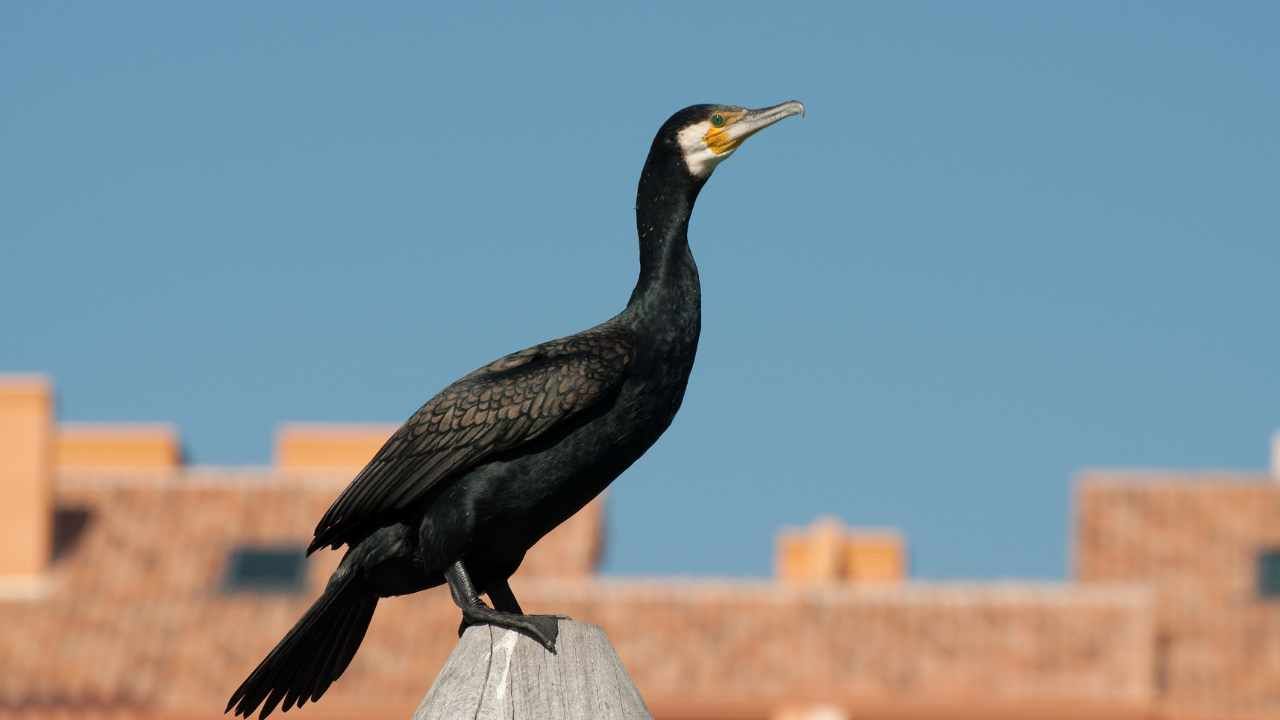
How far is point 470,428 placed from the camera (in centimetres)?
725

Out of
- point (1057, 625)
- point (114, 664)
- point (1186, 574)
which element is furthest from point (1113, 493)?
point (114, 664)

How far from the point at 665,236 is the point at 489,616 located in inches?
57.3

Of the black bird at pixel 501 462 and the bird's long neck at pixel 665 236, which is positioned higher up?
the bird's long neck at pixel 665 236

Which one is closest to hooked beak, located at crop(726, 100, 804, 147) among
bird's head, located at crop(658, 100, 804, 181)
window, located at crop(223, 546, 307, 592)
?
bird's head, located at crop(658, 100, 804, 181)

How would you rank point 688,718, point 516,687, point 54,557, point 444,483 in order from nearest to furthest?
point 516,687 → point 444,483 → point 688,718 → point 54,557

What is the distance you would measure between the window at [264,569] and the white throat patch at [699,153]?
4144 centimetres

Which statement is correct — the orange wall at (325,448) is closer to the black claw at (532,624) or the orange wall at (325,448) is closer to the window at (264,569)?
the window at (264,569)

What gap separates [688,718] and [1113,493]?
12549mm

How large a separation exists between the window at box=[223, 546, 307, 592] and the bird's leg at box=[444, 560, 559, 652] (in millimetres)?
41718

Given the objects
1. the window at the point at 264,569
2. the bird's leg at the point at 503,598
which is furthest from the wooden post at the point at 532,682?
the window at the point at 264,569

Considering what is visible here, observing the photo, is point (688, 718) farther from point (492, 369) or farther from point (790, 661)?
point (492, 369)

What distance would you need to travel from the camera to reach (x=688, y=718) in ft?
141

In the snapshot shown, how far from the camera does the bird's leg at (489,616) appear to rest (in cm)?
620

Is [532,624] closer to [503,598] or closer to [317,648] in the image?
[503,598]
